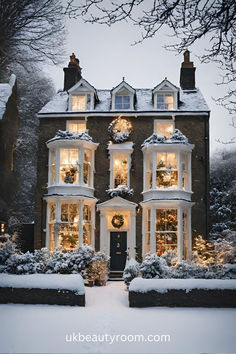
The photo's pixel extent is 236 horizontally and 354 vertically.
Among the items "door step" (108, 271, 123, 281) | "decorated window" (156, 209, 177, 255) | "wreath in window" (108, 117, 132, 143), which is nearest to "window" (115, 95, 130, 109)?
"wreath in window" (108, 117, 132, 143)

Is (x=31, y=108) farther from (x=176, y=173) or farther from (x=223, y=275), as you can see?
(x=223, y=275)

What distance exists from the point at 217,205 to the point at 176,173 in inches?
460

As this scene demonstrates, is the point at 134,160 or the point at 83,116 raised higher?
the point at 83,116

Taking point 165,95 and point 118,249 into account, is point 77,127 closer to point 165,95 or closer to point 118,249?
point 165,95

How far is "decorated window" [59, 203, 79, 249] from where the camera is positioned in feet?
63.9

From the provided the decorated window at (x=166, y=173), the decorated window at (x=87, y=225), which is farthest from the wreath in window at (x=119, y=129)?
the decorated window at (x=87, y=225)

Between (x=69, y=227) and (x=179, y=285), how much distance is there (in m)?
Answer: 8.82

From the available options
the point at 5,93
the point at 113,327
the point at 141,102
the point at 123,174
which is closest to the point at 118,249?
the point at 123,174

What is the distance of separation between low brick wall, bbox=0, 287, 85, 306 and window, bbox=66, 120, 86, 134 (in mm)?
11127

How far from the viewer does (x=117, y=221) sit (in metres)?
20.1

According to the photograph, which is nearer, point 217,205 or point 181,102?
point 181,102

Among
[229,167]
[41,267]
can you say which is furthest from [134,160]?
[229,167]

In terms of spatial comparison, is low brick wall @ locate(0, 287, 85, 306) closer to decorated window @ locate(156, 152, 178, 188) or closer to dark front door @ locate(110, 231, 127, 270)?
dark front door @ locate(110, 231, 127, 270)

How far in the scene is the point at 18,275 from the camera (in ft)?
41.1
